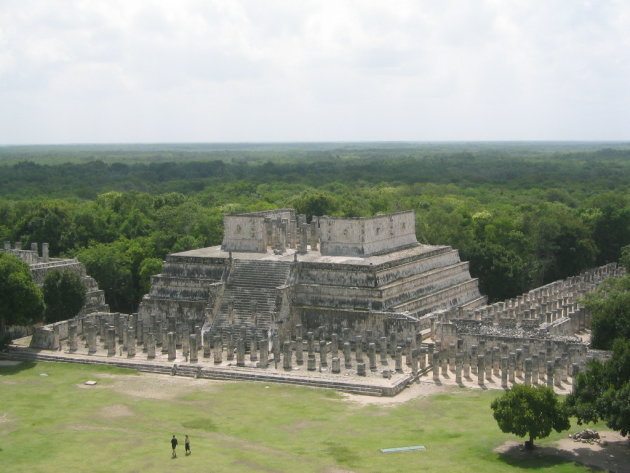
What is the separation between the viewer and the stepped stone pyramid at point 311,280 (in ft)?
131

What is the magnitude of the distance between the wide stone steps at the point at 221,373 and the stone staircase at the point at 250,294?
4.27 metres

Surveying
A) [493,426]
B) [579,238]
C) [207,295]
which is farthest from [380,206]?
[493,426]

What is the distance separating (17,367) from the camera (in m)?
36.9

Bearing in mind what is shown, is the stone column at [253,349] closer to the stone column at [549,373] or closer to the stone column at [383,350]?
the stone column at [383,350]

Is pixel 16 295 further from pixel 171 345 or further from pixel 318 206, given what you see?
pixel 318 206

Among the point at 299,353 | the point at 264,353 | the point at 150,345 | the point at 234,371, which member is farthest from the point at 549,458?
the point at 150,345

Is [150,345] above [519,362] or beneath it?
beneath

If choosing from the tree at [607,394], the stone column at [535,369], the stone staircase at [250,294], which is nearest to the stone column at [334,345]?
the stone staircase at [250,294]

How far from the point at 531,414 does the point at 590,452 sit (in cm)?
197

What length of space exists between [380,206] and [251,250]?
4390 centimetres

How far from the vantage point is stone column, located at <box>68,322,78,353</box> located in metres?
39.1

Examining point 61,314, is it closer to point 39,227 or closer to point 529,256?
point 39,227

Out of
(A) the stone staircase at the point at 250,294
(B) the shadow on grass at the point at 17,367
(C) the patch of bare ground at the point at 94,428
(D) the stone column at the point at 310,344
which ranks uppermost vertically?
(A) the stone staircase at the point at 250,294

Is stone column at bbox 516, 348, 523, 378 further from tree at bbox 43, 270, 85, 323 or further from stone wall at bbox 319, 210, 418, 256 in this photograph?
tree at bbox 43, 270, 85, 323
